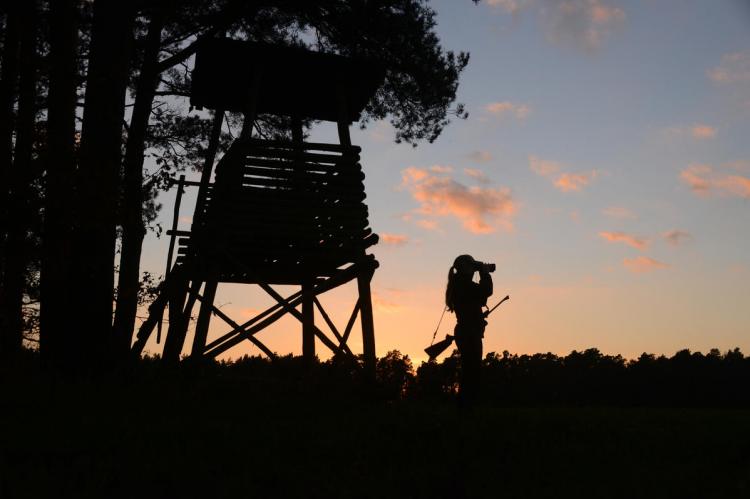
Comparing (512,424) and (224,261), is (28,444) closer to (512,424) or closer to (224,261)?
(512,424)

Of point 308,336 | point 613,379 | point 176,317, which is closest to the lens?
point 176,317

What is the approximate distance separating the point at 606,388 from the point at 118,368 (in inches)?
762

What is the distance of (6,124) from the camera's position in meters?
12.0

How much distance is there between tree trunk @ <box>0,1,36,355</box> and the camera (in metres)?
11.4

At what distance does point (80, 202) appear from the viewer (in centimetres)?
1202

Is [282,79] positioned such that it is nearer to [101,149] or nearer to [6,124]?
[101,149]

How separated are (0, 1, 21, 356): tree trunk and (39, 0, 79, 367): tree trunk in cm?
50

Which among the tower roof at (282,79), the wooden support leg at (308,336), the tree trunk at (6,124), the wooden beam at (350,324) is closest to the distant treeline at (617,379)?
the wooden support leg at (308,336)

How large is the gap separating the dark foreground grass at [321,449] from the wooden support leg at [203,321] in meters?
2.85

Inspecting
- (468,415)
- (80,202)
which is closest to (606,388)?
(468,415)

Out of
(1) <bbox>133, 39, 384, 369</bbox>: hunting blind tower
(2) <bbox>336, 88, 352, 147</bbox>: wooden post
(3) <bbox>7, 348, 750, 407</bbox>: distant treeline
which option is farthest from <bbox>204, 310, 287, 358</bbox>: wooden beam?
(3) <bbox>7, 348, 750, 407</bbox>: distant treeline

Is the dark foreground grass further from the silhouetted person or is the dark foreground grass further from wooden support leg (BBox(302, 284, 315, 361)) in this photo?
wooden support leg (BBox(302, 284, 315, 361))

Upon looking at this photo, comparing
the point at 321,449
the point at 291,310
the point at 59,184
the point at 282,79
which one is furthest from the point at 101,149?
the point at 321,449

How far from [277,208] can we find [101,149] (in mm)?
2944
